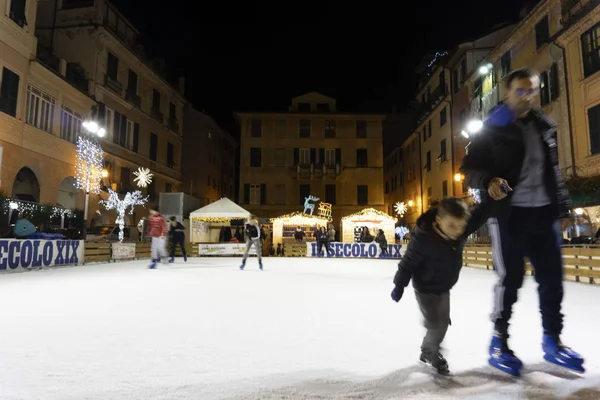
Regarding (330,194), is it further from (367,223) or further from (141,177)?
(141,177)

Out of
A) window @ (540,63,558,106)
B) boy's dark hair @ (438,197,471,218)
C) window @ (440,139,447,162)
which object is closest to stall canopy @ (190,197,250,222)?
window @ (440,139,447,162)

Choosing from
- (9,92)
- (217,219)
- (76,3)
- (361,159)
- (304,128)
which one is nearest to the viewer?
(9,92)

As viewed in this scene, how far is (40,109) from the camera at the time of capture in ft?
60.7

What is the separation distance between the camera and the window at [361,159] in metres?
37.7

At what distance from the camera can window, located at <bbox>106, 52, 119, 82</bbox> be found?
949 inches

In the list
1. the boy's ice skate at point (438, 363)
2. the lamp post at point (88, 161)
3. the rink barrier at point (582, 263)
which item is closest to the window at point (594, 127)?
the rink barrier at point (582, 263)

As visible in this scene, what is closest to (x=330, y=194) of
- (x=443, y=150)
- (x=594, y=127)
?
(x=443, y=150)

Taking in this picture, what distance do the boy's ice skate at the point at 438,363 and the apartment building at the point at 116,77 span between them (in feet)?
75.8

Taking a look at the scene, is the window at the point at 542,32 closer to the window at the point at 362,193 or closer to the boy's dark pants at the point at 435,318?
the boy's dark pants at the point at 435,318

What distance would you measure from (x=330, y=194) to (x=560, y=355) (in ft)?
114

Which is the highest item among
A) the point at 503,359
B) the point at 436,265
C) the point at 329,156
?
the point at 329,156

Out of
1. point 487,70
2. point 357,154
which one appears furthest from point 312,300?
point 357,154

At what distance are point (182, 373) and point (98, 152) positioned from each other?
22247 mm

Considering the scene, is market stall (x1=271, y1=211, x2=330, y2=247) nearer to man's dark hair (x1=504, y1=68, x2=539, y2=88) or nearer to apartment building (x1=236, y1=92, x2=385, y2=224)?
apartment building (x1=236, y1=92, x2=385, y2=224)
